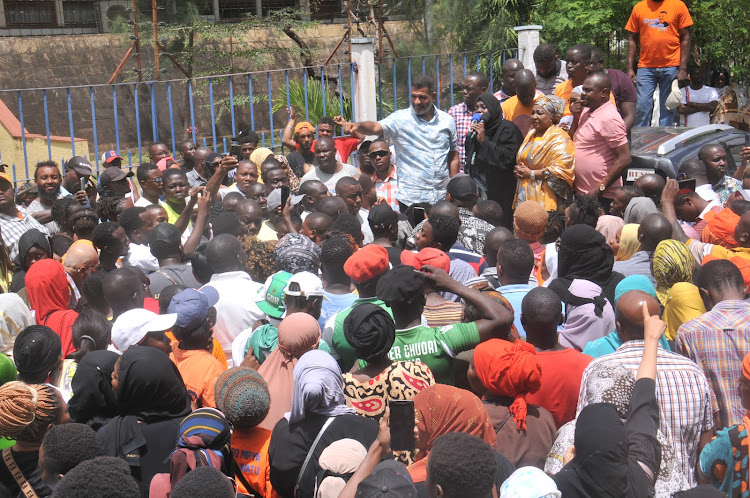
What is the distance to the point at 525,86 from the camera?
809 cm

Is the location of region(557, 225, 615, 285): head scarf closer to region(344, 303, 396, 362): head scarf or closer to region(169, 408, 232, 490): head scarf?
region(344, 303, 396, 362): head scarf

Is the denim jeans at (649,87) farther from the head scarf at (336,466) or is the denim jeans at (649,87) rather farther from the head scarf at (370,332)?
the head scarf at (336,466)

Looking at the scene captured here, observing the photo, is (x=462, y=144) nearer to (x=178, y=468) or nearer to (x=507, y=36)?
(x=178, y=468)

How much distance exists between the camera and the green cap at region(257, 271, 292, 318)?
4.61 metres

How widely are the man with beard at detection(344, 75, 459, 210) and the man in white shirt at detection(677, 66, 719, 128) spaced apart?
4576mm

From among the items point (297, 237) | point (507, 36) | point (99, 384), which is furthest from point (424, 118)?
point (507, 36)

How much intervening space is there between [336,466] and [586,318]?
81.0 inches

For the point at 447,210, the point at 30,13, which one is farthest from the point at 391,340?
the point at 30,13

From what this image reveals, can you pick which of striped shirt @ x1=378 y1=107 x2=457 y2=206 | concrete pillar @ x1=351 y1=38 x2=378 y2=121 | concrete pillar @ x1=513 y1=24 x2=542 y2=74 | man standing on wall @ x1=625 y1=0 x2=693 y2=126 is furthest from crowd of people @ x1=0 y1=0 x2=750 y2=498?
concrete pillar @ x1=513 y1=24 x2=542 y2=74

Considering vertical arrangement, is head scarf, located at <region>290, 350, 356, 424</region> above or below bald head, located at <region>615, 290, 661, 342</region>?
below

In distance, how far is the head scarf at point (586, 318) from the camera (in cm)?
467

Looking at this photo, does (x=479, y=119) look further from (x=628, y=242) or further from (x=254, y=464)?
(x=254, y=464)

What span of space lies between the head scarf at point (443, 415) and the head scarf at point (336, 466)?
0.26 m

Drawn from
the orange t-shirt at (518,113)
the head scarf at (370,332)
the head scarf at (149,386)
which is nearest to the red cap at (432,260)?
the head scarf at (370,332)
